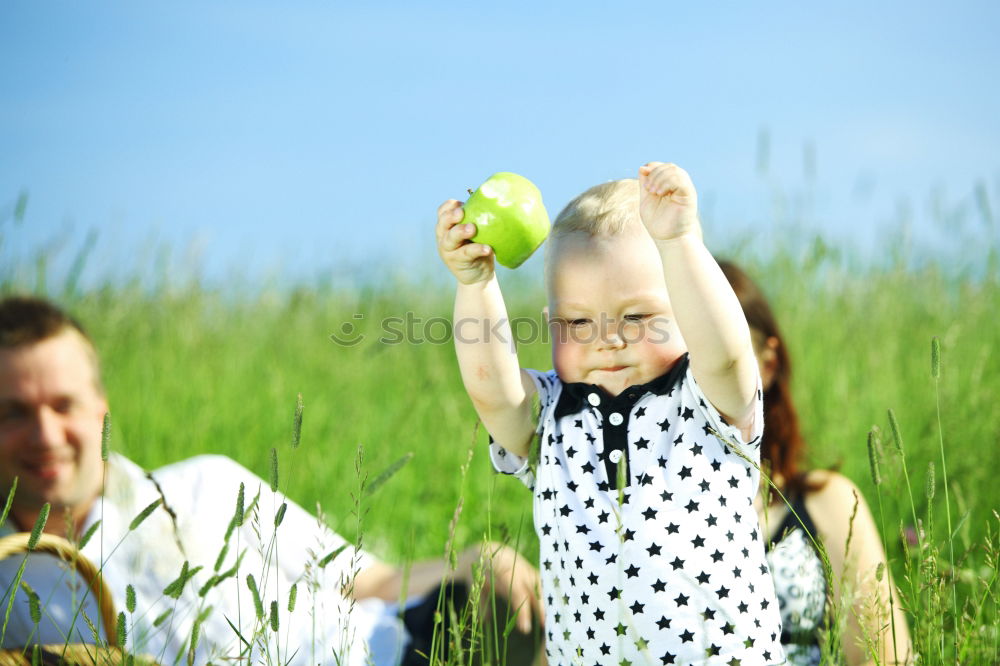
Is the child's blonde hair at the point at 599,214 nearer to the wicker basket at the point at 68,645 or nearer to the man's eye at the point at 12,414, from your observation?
the wicker basket at the point at 68,645

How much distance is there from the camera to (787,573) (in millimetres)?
2752

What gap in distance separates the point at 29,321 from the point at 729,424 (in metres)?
2.42

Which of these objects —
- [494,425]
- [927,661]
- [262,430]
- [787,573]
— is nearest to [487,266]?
[494,425]

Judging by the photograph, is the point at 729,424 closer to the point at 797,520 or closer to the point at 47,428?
the point at 797,520

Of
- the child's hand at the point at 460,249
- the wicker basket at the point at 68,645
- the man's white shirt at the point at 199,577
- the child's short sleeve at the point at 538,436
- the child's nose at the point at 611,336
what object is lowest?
the man's white shirt at the point at 199,577

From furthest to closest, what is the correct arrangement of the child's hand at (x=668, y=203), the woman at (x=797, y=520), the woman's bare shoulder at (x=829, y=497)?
the woman's bare shoulder at (x=829, y=497), the woman at (x=797, y=520), the child's hand at (x=668, y=203)

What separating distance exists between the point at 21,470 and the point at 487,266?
1.90 meters

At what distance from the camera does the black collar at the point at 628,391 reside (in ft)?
6.12

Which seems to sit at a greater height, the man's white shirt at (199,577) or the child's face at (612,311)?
the child's face at (612,311)

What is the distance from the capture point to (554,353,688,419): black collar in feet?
6.12

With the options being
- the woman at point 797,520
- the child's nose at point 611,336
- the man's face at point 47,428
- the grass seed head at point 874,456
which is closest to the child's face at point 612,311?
the child's nose at point 611,336

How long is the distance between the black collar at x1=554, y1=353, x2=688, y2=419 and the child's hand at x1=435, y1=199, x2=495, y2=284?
12.7 inches

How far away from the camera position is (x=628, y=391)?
1.89 metres

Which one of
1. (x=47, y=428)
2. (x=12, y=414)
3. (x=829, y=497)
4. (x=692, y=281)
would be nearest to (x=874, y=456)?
(x=692, y=281)
